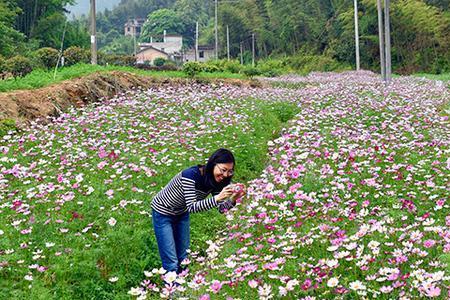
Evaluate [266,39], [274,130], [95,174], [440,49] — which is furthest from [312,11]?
[95,174]

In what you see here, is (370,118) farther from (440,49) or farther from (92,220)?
(440,49)

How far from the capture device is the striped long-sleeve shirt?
Result: 170 inches

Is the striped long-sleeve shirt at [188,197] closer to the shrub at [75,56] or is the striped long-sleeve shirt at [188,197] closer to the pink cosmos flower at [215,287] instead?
the pink cosmos flower at [215,287]

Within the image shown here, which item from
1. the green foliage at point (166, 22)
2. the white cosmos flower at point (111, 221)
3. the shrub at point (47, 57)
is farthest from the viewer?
Result: the green foliage at point (166, 22)

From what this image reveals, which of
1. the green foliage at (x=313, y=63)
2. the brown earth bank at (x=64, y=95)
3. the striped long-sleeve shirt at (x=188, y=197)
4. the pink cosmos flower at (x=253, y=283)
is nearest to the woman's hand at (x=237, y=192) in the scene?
the striped long-sleeve shirt at (x=188, y=197)

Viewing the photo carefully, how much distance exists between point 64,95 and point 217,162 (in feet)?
29.4

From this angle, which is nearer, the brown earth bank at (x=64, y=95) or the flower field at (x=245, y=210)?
the flower field at (x=245, y=210)

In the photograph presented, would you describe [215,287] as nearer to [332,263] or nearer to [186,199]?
[332,263]

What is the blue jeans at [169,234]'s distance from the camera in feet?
15.5

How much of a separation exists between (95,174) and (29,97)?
509 cm

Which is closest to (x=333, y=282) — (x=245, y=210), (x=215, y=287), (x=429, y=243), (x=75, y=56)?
(x=215, y=287)

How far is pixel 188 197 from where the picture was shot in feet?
14.5

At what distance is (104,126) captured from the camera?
32.6 ft

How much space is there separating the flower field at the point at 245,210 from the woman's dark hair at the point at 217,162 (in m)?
0.58
